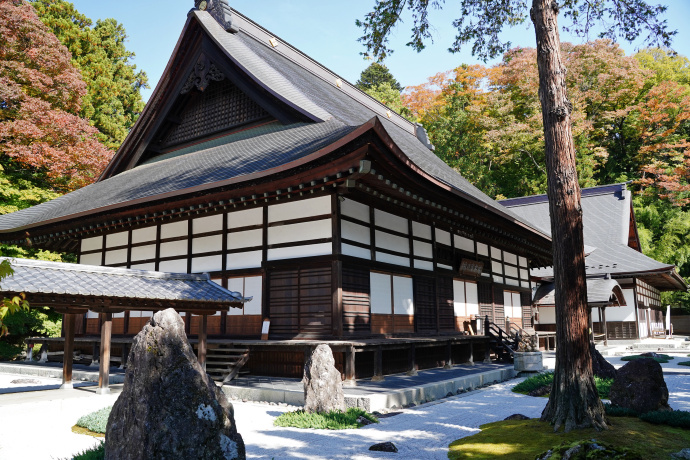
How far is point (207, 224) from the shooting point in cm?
1355

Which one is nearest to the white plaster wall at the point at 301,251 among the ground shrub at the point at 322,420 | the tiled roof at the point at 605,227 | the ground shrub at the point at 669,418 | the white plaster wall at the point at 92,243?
the ground shrub at the point at 322,420

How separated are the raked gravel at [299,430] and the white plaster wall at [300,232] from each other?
384 cm

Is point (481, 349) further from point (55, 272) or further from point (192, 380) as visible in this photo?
point (192, 380)

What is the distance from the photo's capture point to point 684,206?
3659cm

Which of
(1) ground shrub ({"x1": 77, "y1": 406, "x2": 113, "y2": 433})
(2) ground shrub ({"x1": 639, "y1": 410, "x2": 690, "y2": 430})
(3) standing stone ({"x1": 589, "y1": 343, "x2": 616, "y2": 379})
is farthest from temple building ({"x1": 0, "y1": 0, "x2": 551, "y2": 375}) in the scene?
(2) ground shrub ({"x1": 639, "y1": 410, "x2": 690, "y2": 430})

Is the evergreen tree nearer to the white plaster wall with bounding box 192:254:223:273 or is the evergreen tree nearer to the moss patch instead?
the white plaster wall with bounding box 192:254:223:273

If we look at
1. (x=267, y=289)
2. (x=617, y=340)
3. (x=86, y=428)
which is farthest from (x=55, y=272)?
(x=617, y=340)

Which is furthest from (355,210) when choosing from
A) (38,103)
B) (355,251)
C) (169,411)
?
(38,103)

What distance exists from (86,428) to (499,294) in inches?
612

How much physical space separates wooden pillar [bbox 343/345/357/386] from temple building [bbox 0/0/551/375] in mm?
75

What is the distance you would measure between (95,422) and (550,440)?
19.5ft

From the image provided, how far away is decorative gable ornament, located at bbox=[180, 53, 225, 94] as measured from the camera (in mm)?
15141

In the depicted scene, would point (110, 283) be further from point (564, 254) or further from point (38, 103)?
point (38, 103)

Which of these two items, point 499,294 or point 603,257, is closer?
point 499,294
